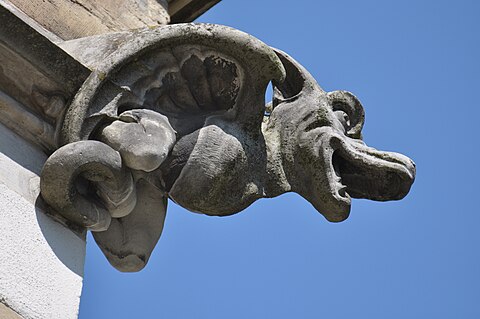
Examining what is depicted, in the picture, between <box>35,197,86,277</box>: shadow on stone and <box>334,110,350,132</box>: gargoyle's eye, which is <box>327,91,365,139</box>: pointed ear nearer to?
<box>334,110,350,132</box>: gargoyle's eye

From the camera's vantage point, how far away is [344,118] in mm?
4230

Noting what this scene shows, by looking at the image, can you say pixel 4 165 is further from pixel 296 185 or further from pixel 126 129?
pixel 296 185

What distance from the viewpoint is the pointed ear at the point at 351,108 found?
13.9 feet

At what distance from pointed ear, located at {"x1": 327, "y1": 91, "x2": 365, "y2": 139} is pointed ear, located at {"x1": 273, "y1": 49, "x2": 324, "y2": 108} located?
6cm

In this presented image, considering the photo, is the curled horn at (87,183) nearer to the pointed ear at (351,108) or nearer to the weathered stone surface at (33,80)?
the weathered stone surface at (33,80)

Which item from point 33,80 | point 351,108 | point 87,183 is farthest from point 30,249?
point 351,108

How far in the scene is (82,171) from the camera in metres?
3.62

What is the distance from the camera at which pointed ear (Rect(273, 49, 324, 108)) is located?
4.18 meters

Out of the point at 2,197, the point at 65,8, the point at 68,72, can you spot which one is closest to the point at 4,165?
the point at 2,197

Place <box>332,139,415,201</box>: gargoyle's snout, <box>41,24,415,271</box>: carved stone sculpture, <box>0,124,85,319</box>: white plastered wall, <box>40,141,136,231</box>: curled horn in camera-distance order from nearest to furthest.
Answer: <box>0,124,85,319</box>: white plastered wall < <box>40,141,136,231</box>: curled horn < <box>41,24,415,271</box>: carved stone sculpture < <box>332,139,415,201</box>: gargoyle's snout

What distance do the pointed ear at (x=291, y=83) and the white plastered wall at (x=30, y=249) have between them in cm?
83

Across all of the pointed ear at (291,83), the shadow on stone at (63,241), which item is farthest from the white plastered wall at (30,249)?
the pointed ear at (291,83)

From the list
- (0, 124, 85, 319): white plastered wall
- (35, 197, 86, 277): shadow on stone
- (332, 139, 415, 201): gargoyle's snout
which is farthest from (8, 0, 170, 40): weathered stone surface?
(332, 139, 415, 201): gargoyle's snout

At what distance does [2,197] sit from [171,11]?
5.95 feet
